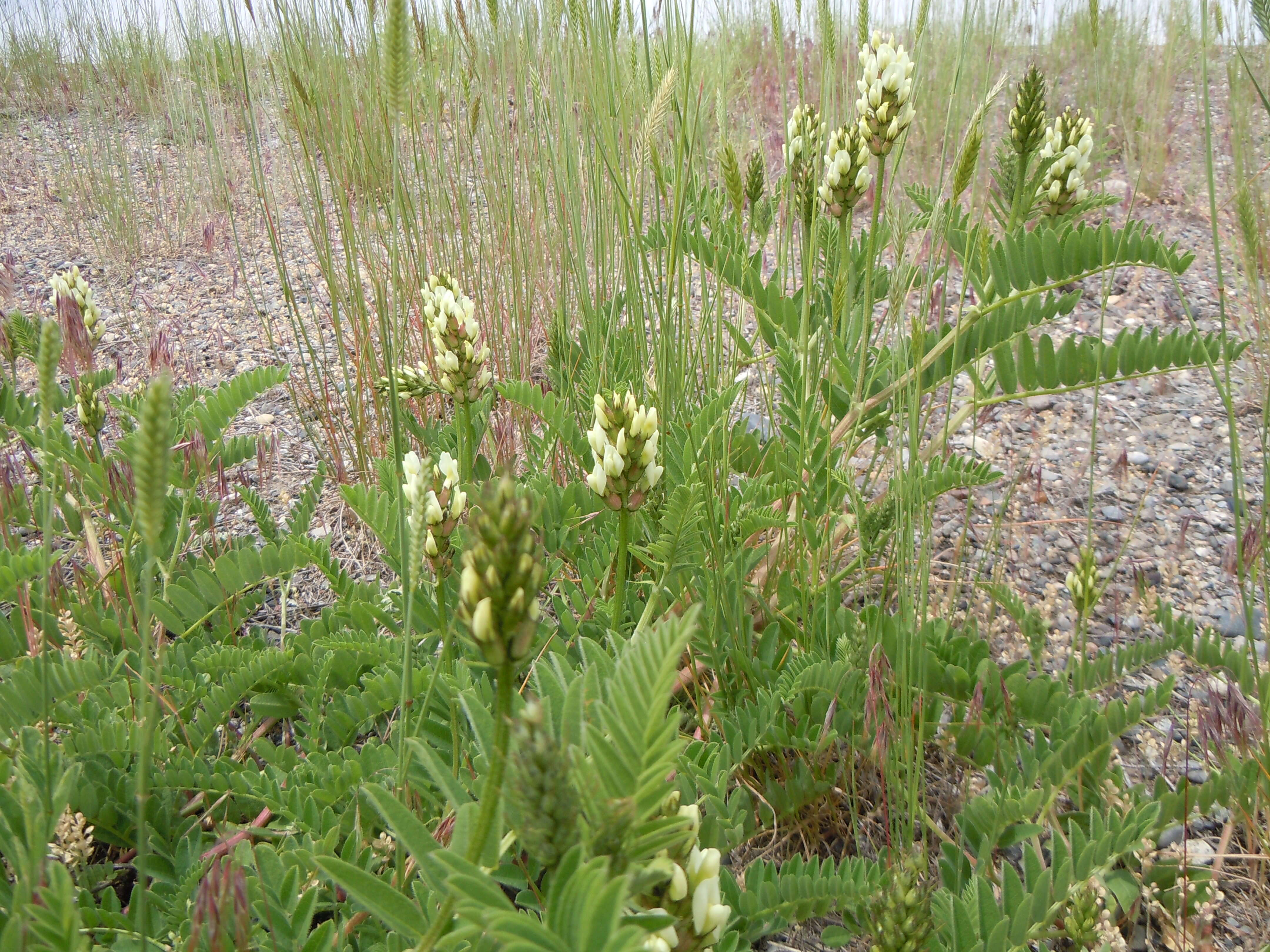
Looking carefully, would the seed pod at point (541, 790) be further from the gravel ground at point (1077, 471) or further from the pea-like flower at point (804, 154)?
the pea-like flower at point (804, 154)

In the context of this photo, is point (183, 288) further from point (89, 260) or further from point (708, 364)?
point (708, 364)

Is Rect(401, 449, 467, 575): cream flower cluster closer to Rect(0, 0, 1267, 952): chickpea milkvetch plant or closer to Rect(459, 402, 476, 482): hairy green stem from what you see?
Rect(0, 0, 1267, 952): chickpea milkvetch plant

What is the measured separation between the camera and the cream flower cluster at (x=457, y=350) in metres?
1.31

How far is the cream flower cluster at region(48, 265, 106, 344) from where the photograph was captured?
184 cm

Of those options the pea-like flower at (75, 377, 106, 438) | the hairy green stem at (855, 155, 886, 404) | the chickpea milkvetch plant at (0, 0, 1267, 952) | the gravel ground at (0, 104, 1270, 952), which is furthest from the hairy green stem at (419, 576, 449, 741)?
the pea-like flower at (75, 377, 106, 438)

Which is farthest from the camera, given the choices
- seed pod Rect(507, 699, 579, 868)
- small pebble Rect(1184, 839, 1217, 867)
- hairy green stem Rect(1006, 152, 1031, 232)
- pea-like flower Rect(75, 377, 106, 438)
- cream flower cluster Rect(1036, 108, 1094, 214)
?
cream flower cluster Rect(1036, 108, 1094, 214)

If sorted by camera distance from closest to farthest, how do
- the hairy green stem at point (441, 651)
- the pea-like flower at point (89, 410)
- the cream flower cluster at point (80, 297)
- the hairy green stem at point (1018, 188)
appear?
1. the hairy green stem at point (441, 651)
2. the hairy green stem at point (1018, 188)
3. the pea-like flower at point (89, 410)
4. the cream flower cluster at point (80, 297)

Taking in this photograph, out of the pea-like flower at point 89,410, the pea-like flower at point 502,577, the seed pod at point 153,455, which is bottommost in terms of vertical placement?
the pea-like flower at point 89,410

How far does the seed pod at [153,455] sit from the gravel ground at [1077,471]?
852 millimetres

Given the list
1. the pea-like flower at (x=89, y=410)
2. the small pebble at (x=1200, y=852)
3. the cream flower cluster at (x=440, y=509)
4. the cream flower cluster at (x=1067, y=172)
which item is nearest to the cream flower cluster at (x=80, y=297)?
the pea-like flower at (x=89, y=410)

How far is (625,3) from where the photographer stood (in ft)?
4.81

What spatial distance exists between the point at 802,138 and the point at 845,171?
28 centimetres

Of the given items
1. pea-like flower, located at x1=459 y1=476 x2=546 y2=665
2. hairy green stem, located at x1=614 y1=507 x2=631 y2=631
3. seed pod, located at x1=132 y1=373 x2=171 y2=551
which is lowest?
hairy green stem, located at x1=614 y1=507 x2=631 y2=631

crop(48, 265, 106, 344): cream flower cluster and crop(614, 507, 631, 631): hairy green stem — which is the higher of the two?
crop(48, 265, 106, 344): cream flower cluster
